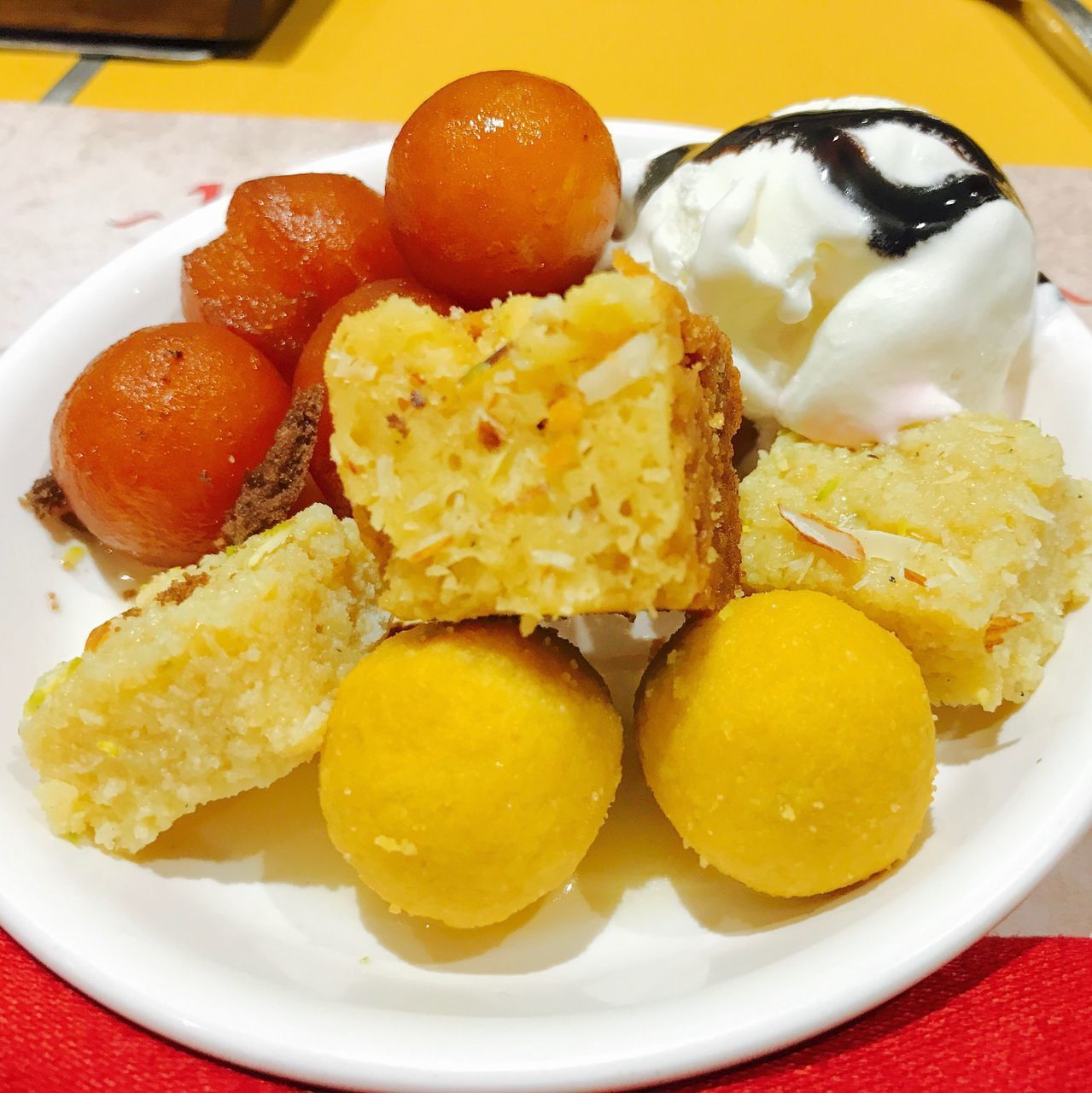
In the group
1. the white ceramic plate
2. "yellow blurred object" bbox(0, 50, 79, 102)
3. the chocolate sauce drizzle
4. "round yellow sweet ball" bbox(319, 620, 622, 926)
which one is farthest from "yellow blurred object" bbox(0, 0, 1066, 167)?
"round yellow sweet ball" bbox(319, 620, 622, 926)

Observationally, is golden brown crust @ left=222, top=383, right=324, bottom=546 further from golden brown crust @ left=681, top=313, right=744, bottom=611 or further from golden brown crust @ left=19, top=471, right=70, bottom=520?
golden brown crust @ left=681, top=313, right=744, bottom=611

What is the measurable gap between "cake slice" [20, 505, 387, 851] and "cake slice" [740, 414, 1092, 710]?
1.38 feet

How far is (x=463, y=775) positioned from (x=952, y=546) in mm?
472

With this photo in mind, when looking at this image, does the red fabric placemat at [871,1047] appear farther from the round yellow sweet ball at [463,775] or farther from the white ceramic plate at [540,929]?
the round yellow sweet ball at [463,775]

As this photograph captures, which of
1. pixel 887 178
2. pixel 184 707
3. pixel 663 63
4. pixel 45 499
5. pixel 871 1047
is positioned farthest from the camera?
pixel 663 63

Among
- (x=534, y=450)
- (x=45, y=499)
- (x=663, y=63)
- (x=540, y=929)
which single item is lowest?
(x=540, y=929)

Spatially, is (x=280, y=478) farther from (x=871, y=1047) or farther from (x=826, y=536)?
(x=871, y=1047)

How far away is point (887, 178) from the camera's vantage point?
3.14 feet

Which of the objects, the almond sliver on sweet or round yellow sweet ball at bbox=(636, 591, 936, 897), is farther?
the almond sliver on sweet

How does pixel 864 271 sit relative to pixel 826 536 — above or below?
above

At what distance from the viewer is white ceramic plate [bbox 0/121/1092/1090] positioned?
25.7 inches

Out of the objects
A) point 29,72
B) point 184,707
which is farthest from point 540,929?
point 29,72

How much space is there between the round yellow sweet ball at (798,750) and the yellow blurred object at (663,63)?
A: 4.89ft

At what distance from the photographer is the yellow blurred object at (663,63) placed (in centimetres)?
198
